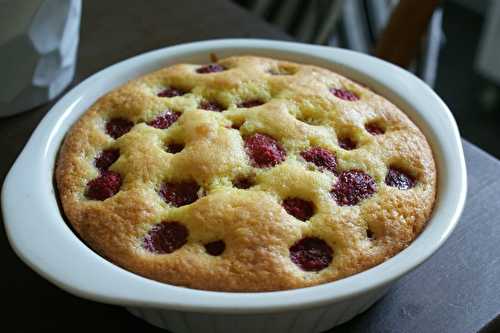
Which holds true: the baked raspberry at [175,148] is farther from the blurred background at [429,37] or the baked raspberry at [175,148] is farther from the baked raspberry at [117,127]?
the blurred background at [429,37]

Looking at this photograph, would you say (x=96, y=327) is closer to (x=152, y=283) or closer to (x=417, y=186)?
(x=152, y=283)

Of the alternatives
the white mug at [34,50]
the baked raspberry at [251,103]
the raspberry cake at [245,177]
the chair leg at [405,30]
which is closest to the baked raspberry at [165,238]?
the raspberry cake at [245,177]

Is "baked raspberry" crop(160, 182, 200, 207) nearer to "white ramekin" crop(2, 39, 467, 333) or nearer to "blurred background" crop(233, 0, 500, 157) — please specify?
"white ramekin" crop(2, 39, 467, 333)

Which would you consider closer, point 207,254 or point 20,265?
point 207,254

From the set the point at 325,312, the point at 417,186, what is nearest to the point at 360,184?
the point at 417,186

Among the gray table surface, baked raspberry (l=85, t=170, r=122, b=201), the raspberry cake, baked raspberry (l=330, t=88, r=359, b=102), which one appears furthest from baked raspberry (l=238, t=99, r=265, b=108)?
the gray table surface

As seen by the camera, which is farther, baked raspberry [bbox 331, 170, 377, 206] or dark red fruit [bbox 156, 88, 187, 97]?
dark red fruit [bbox 156, 88, 187, 97]
